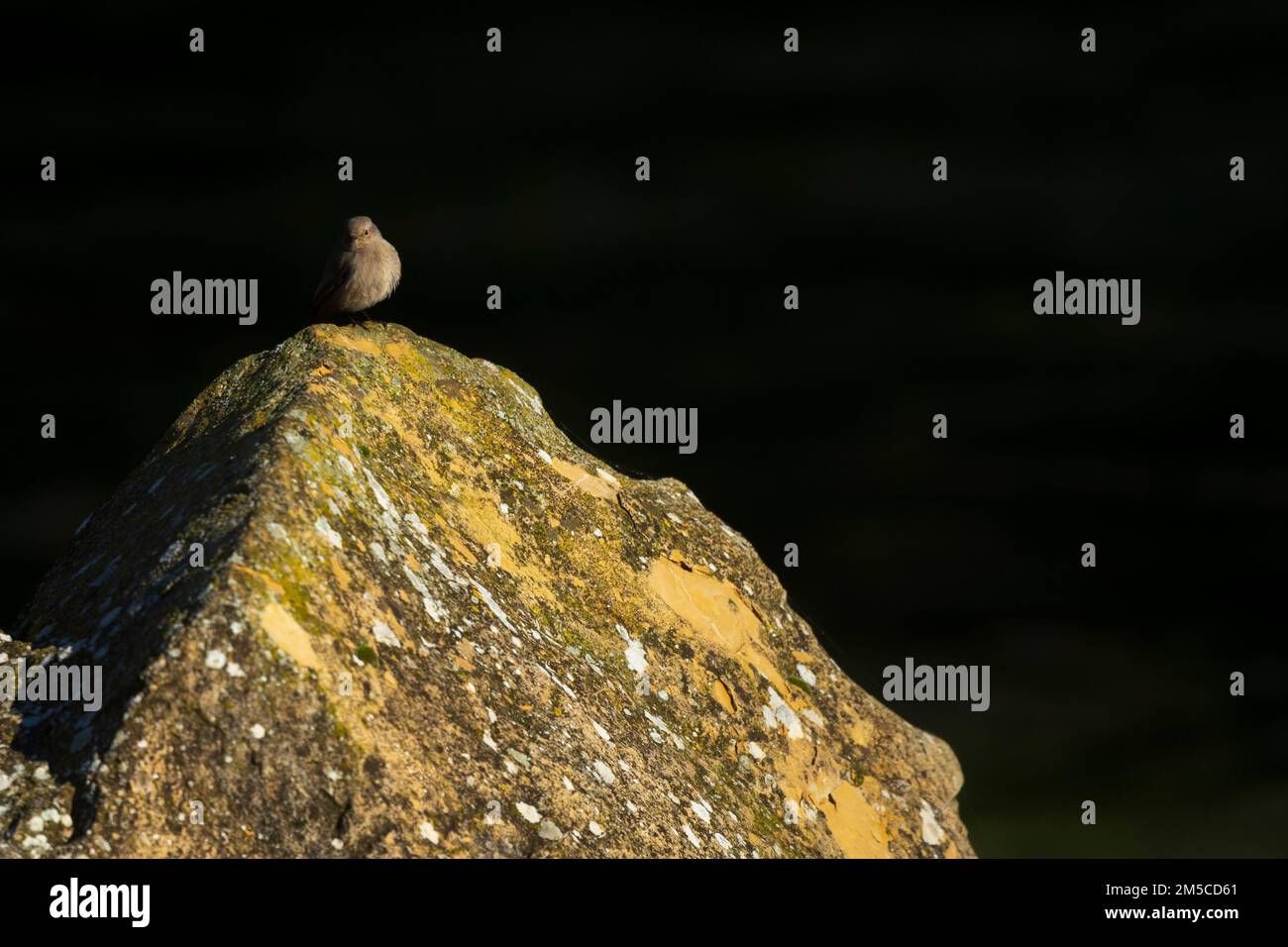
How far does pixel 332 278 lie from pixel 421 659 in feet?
13.0

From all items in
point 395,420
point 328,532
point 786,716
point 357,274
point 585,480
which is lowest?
point 786,716

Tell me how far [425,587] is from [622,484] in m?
2.51

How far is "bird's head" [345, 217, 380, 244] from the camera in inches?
384

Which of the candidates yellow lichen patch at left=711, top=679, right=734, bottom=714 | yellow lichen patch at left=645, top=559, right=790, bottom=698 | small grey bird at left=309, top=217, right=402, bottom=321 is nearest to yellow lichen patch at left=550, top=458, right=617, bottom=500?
yellow lichen patch at left=645, top=559, right=790, bottom=698

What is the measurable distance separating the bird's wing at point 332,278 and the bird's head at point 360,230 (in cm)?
19

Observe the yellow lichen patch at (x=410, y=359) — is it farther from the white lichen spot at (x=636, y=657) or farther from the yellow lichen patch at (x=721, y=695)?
the yellow lichen patch at (x=721, y=695)

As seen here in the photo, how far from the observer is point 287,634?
5.77 metres

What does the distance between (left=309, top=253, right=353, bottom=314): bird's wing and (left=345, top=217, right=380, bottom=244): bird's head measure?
0.62 ft

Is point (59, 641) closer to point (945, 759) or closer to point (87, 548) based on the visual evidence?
point (87, 548)

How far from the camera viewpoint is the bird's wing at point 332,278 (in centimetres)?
940

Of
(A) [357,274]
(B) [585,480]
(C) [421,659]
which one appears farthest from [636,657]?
(A) [357,274]

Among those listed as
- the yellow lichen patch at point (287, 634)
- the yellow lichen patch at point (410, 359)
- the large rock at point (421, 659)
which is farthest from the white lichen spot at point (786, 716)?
the yellow lichen patch at point (287, 634)

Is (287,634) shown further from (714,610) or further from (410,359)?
(714,610)

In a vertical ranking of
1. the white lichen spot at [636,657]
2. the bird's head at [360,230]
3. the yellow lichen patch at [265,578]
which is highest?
the bird's head at [360,230]
